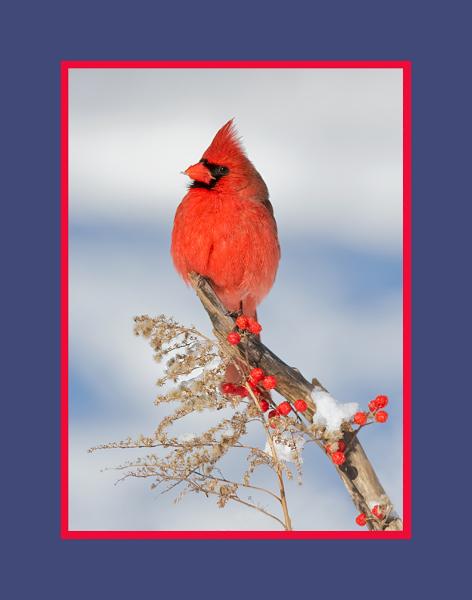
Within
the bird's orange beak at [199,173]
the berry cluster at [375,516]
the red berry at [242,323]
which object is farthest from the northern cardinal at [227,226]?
the berry cluster at [375,516]

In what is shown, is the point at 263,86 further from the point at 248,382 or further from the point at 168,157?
the point at 248,382

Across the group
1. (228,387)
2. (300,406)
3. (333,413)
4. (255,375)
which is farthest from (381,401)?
(228,387)

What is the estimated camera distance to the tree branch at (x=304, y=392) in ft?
9.16

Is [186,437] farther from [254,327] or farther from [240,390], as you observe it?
[254,327]

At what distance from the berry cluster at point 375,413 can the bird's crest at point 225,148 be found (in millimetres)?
1150

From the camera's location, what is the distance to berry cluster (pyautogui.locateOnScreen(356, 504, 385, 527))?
9.02 ft

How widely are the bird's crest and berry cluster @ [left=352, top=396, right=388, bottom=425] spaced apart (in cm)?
115

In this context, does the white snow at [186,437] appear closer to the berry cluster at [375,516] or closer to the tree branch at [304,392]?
the tree branch at [304,392]

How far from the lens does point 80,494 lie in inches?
115

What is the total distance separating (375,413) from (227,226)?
93 centimetres

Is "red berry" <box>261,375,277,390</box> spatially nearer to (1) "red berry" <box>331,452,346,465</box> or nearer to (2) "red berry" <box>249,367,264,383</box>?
(2) "red berry" <box>249,367,264,383</box>

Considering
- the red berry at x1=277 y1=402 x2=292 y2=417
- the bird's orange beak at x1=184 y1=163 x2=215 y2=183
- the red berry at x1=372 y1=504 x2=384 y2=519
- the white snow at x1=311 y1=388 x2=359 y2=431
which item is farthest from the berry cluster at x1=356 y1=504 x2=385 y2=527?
the bird's orange beak at x1=184 y1=163 x2=215 y2=183
